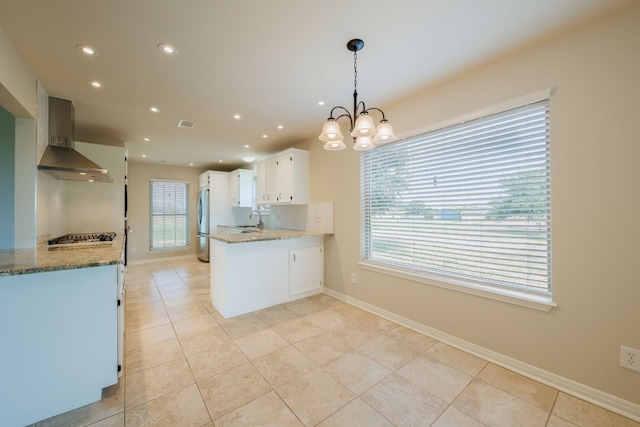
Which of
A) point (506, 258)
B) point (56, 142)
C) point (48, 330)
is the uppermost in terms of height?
point (56, 142)

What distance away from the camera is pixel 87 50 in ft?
6.16

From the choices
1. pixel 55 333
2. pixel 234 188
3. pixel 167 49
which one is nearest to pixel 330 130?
pixel 167 49

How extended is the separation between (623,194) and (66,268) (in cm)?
345

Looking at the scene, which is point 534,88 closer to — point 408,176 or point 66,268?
point 408,176

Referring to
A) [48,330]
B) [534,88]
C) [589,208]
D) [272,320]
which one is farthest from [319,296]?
[534,88]

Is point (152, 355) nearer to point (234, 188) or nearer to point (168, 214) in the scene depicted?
point (234, 188)

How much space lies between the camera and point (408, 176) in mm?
2719

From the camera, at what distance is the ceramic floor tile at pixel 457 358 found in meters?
1.98

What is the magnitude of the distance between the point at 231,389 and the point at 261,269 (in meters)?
1.50

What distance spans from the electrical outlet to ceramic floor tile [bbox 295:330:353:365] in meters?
1.80

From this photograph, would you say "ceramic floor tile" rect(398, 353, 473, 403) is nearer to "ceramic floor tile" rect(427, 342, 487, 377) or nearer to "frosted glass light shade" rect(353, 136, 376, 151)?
"ceramic floor tile" rect(427, 342, 487, 377)

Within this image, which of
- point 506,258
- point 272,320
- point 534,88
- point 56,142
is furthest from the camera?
point 272,320

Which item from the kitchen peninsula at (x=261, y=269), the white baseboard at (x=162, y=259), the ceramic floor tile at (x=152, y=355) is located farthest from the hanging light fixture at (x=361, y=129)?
the white baseboard at (x=162, y=259)

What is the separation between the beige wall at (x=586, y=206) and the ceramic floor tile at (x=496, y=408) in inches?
15.8
